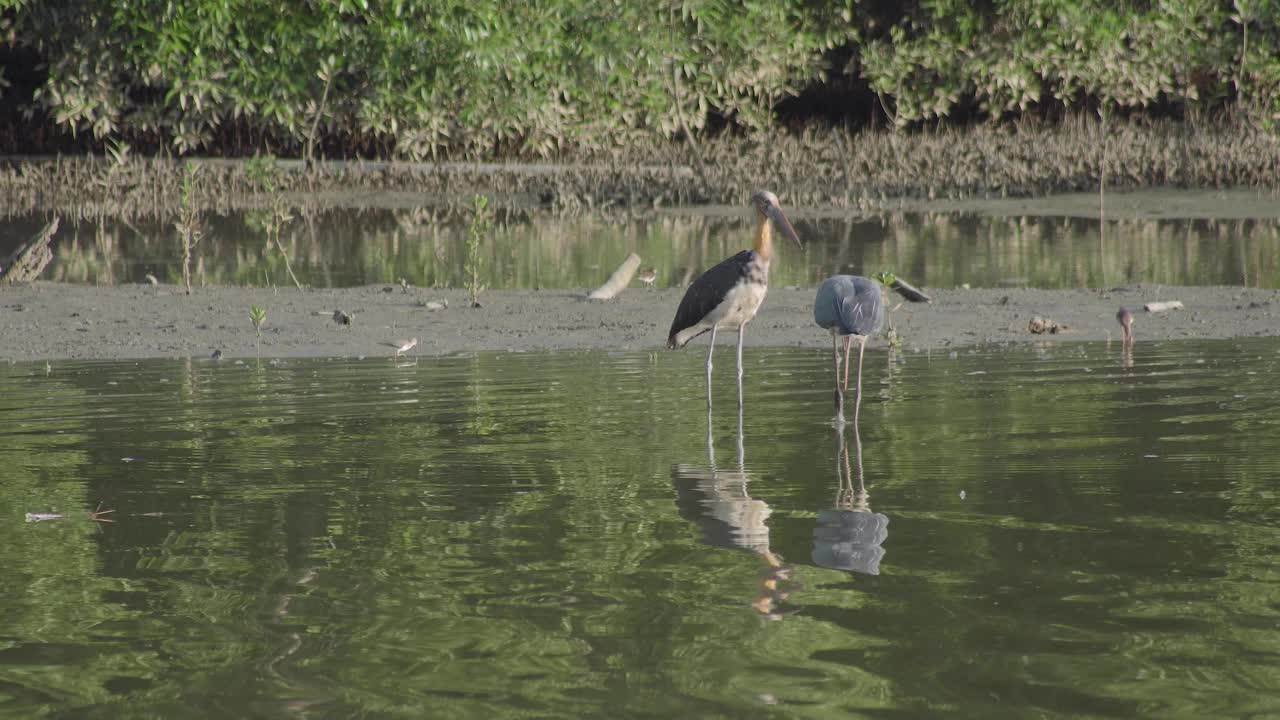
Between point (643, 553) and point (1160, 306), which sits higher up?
point (1160, 306)

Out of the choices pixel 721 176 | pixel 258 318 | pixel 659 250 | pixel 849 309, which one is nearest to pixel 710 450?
pixel 849 309

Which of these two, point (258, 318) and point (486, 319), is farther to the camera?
point (486, 319)

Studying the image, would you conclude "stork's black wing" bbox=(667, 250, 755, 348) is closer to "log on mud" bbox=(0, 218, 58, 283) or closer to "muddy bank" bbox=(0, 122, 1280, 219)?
"log on mud" bbox=(0, 218, 58, 283)

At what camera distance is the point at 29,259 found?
13.9 m

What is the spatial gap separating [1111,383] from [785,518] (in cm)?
368

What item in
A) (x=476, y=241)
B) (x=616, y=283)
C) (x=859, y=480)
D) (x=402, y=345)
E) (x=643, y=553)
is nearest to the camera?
(x=643, y=553)

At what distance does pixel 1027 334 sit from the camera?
456 inches

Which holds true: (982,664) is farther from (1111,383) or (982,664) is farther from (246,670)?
(1111,383)

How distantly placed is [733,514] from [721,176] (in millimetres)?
18289

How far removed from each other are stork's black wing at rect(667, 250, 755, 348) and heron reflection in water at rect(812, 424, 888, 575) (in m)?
2.51

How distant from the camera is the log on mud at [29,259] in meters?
13.7

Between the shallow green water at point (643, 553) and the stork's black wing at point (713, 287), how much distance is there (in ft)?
1.38

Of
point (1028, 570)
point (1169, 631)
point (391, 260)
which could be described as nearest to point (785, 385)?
point (1028, 570)

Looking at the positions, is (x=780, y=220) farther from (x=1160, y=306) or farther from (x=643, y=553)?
(x=643, y=553)
